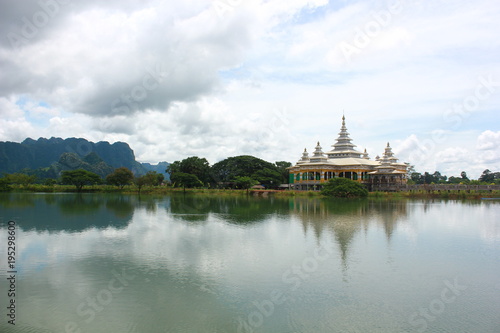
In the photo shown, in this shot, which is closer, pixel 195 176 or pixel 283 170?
pixel 195 176

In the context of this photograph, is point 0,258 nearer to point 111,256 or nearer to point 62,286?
point 111,256

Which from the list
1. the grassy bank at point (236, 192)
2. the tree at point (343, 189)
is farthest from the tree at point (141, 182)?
the tree at point (343, 189)

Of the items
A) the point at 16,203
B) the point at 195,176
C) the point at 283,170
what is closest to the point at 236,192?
the point at 195,176

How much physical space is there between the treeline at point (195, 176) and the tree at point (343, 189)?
1390 centimetres

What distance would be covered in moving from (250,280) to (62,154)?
119467 millimetres

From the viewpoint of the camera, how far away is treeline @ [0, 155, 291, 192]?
178 feet

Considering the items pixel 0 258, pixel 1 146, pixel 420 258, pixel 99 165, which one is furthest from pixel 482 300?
pixel 1 146

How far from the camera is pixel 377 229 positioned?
1883 centimetres

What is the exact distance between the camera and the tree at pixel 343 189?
142 feet

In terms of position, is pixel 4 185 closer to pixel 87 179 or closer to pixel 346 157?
pixel 87 179

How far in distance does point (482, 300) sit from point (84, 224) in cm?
1843

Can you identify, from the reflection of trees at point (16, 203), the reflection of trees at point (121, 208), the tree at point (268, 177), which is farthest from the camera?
the tree at point (268, 177)

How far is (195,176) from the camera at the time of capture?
56844 millimetres

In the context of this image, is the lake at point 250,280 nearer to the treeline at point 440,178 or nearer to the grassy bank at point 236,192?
the grassy bank at point 236,192
